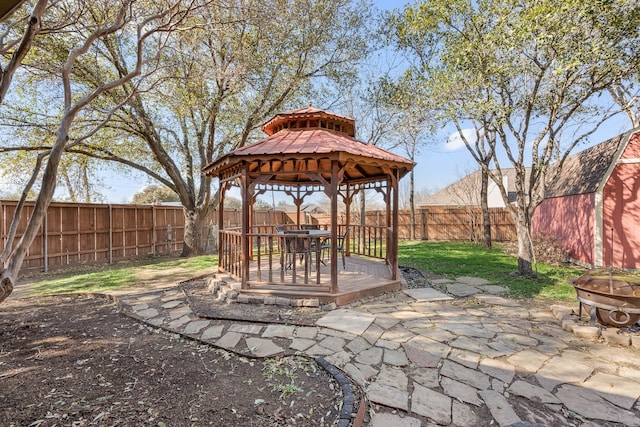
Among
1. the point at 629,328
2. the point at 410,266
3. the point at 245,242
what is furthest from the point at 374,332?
the point at 410,266

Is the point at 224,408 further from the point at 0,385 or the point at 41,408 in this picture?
the point at 0,385

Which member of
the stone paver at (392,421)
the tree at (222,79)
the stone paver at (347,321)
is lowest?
the stone paver at (392,421)

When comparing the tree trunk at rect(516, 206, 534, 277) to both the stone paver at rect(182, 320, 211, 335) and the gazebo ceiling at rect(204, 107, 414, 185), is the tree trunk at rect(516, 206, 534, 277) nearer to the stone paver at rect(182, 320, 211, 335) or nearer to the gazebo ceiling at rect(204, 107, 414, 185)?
the gazebo ceiling at rect(204, 107, 414, 185)

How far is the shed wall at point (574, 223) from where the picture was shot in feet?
26.0

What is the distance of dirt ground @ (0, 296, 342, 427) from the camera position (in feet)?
7.29

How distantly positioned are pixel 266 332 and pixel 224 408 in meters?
1.44

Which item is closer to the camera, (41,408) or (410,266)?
(41,408)

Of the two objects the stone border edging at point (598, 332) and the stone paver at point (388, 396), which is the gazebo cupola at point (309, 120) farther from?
the stone border edging at point (598, 332)

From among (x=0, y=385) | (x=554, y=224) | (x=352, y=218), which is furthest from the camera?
(x=352, y=218)

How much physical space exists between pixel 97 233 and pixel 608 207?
14549 mm

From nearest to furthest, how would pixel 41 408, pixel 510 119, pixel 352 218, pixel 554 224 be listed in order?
pixel 41 408 < pixel 510 119 < pixel 554 224 < pixel 352 218

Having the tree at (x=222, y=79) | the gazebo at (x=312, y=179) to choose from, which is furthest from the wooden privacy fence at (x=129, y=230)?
the tree at (x=222, y=79)

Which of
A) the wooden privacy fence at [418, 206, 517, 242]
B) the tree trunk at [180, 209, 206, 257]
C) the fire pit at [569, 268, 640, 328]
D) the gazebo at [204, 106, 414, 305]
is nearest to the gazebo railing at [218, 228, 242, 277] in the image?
the gazebo at [204, 106, 414, 305]

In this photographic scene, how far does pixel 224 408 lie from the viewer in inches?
91.9
